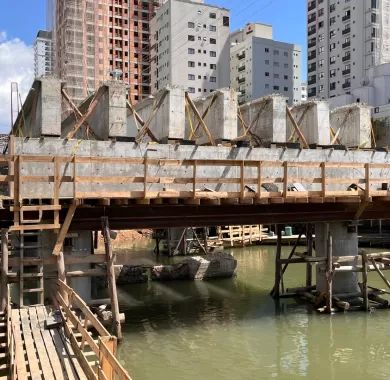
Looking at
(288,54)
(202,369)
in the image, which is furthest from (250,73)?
(202,369)

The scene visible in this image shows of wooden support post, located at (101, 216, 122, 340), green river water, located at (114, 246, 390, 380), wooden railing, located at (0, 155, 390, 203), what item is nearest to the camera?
green river water, located at (114, 246, 390, 380)

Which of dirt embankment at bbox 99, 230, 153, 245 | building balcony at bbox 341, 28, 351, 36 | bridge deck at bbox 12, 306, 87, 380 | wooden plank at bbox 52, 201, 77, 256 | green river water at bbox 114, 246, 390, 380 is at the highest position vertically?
building balcony at bbox 341, 28, 351, 36

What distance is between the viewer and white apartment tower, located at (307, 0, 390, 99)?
78.9 m

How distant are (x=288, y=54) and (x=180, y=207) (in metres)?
93.4

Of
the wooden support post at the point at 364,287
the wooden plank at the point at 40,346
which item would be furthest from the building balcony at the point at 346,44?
the wooden plank at the point at 40,346

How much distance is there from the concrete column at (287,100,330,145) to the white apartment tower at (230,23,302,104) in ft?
237

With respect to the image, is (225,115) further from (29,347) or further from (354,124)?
(29,347)

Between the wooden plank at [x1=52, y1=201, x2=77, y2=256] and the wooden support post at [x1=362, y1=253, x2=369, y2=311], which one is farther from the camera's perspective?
the wooden support post at [x1=362, y1=253, x2=369, y2=311]

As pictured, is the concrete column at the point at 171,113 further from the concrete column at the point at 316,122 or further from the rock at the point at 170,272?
the rock at the point at 170,272

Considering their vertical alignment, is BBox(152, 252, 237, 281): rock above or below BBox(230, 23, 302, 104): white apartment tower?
below

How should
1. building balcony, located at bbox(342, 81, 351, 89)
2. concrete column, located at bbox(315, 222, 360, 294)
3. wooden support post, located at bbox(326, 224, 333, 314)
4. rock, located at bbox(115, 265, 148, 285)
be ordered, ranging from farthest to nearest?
building balcony, located at bbox(342, 81, 351, 89) < rock, located at bbox(115, 265, 148, 285) < concrete column, located at bbox(315, 222, 360, 294) < wooden support post, located at bbox(326, 224, 333, 314)

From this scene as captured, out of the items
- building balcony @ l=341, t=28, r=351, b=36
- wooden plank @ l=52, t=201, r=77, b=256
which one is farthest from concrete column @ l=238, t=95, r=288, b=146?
building balcony @ l=341, t=28, r=351, b=36

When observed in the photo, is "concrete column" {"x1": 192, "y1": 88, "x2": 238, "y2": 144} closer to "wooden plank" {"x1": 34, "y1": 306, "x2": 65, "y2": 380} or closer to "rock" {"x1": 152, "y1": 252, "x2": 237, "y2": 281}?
"rock" {"x1": 152, "y1": 252, "x2": 237, "y2": 281}

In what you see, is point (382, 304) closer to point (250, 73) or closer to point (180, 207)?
point (180, 207)
